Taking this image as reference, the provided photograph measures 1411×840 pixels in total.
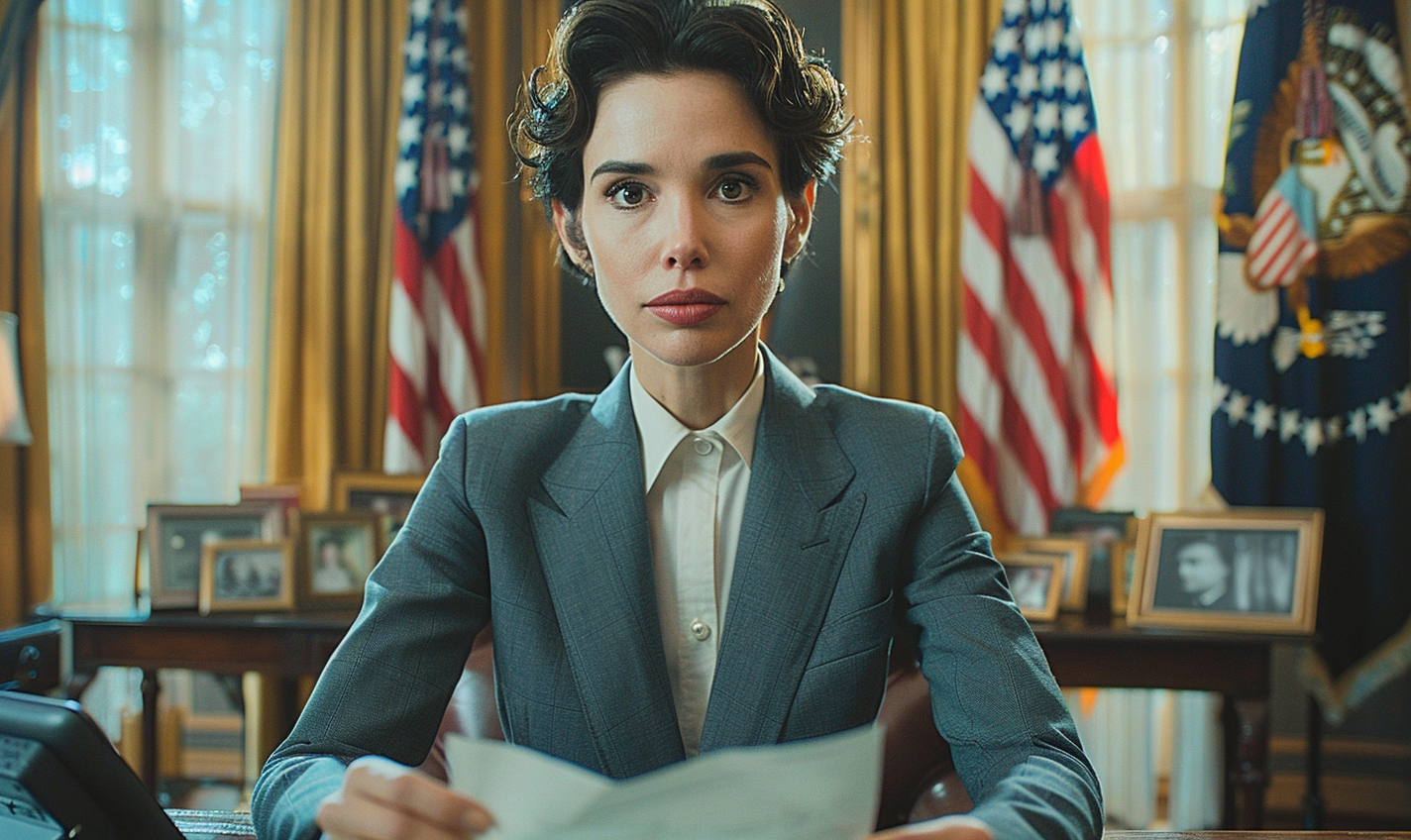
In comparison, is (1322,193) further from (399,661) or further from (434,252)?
(399,661)

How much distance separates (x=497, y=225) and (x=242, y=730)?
1878mm

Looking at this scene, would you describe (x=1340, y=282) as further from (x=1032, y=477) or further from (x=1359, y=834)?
(x=1359, y=834)

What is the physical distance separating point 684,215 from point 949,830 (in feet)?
2.05

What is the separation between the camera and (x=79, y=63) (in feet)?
11.3

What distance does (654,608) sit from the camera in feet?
3.66

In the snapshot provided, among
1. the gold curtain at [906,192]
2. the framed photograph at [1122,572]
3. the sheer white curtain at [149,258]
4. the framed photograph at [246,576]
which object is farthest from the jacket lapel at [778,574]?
the sheer white curtain at [149,258]

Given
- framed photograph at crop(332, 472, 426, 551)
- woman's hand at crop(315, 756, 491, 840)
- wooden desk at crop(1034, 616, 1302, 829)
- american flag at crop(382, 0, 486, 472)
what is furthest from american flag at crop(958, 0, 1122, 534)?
woman's hand at crop(315, 756, 491, 840)

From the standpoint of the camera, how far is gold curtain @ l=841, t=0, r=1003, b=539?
11.3ft

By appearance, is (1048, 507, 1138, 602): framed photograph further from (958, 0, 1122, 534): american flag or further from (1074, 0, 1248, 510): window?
(1074, 0, 1248, 510): window

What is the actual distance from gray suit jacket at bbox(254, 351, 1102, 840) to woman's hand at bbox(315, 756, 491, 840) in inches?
8.8

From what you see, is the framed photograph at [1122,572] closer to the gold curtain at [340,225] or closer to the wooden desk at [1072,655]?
the wooden desk at [1072,655]

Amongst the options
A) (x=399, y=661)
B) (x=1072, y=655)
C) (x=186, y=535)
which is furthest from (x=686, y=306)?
(x=186, y=535)

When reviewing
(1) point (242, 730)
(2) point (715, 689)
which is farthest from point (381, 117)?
(2) point (715, 689)

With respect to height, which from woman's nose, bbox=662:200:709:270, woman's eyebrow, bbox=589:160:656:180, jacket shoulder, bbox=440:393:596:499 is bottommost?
jacket shoulder, bbox=440:393:596:499
